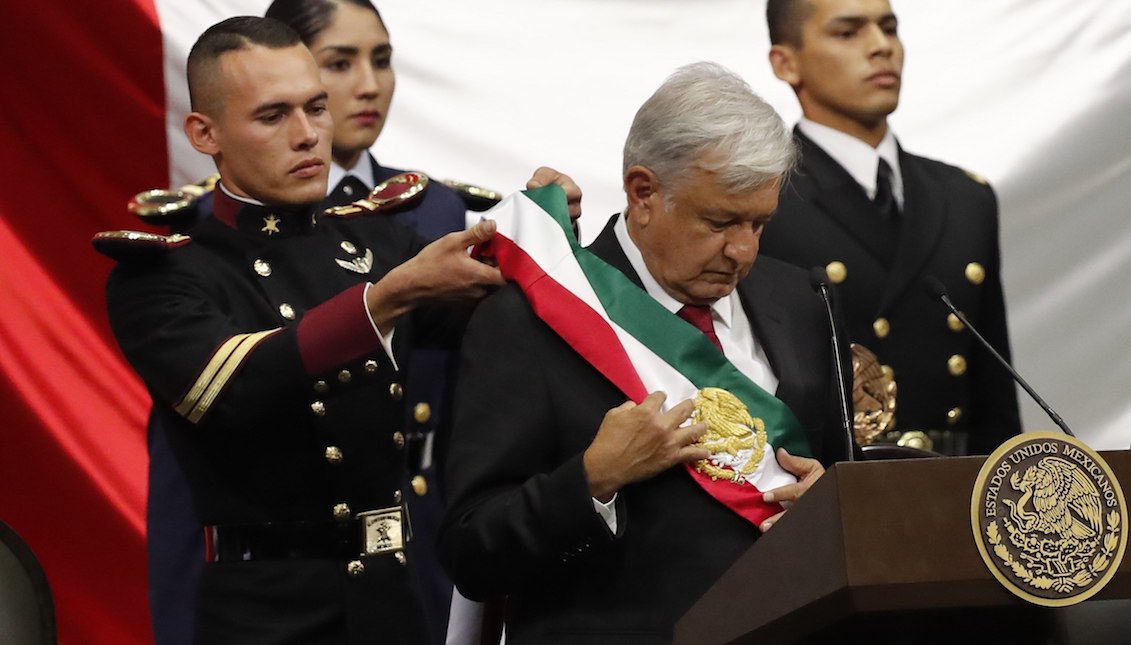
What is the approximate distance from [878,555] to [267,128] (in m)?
1.24

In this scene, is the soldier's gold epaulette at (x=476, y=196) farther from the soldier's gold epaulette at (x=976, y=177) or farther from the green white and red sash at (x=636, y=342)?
the soldier's gold epaulette at (x=976, y=177)

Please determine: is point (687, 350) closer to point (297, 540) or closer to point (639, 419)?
point (639, 419)

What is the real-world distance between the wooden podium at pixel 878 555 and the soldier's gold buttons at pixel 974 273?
5.30 feet

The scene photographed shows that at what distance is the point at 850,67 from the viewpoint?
319 cm

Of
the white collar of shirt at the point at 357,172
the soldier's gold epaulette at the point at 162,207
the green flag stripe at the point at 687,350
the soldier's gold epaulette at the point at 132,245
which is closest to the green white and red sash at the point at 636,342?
the green flag stripe at the point at 687,350

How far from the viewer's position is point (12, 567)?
2.61m

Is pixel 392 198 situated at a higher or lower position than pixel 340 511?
higher

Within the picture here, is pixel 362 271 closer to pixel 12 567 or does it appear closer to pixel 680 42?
pixel 12 567

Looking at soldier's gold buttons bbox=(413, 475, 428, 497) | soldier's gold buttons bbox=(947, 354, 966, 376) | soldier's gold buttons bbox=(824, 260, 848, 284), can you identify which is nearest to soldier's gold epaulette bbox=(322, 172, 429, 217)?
soldier's gold buttons bbox=(413, 475, 428, 497)

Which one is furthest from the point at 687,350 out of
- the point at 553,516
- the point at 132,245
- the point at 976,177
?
the point at 976,177

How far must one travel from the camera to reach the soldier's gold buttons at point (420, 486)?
288cm

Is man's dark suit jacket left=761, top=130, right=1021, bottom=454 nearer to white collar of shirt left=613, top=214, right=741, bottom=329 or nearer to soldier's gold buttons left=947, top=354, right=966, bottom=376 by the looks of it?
Answer: soldier's gold buttons left=947, top=354, right=966, bottom=376

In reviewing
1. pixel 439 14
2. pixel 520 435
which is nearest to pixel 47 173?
pixel 439 14

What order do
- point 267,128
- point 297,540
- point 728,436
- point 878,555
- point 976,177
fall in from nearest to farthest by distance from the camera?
1. point 878,555
2. point 728,436
3. point 297,540
4. point 267,128
5. point 976,177
